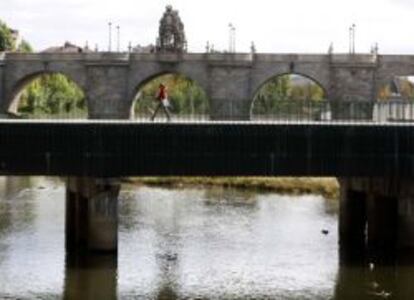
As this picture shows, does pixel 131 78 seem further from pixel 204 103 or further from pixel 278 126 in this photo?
pixel 278 126

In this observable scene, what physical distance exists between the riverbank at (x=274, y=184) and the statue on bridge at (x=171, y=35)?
10970 mm

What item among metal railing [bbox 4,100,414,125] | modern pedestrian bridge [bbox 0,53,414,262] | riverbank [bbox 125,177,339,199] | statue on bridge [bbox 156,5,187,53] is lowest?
riverbank [bbox 125,177,339,199]

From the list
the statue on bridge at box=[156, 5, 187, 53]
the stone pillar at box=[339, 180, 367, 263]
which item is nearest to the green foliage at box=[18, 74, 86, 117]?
the statue on bridge at box=[156, 5, 187, 53]

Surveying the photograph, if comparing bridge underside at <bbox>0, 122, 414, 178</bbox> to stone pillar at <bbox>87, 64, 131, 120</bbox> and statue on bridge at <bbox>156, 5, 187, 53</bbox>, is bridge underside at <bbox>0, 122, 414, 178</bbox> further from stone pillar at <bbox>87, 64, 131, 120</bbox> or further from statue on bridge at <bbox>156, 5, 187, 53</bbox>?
statue on bridge at <bbox>156, 5, 187, 53</bbox>

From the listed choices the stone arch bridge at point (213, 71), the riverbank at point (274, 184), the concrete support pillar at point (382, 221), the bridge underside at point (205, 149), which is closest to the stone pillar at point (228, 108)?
the stone arch bridge at point (213, 71)

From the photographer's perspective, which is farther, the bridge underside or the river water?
the bridge underside

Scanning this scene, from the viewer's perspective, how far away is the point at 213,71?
2970 inches

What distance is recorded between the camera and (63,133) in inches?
1574

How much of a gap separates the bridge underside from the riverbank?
26.0 metres

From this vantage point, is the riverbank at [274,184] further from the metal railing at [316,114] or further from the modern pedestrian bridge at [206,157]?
the modern pedestrian bridge at [206,157]

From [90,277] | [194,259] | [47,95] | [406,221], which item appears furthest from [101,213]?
[47,95]

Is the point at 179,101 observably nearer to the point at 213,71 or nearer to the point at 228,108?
the point at 228,108

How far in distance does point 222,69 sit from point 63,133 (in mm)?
36813

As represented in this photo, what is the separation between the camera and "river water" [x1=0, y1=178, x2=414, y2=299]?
36344mm
